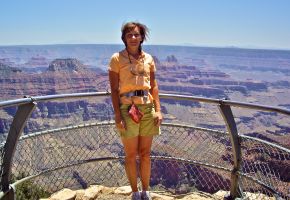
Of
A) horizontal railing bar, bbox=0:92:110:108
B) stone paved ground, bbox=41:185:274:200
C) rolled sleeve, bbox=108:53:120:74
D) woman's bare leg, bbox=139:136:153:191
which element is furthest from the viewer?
stone paved ground, bbox=41:185:274:200

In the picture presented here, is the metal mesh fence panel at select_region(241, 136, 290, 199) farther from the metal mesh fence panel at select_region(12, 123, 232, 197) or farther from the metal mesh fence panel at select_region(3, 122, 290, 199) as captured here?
the metal mesh fence panel at select_region(12, 123, 232, 197)

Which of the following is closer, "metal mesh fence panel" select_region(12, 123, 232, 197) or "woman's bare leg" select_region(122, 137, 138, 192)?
"woman's bare leg" select_region(122, 137, 138, 192)

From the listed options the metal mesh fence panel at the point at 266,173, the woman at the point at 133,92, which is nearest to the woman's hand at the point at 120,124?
the woman at the point at 133,92

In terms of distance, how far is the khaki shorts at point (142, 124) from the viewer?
12.6ft

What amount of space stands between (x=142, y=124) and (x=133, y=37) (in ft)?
2.88

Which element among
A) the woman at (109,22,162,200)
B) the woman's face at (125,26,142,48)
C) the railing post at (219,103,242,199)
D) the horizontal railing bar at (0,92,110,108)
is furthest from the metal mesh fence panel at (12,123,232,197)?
the woman's face at (125,26,142,48)

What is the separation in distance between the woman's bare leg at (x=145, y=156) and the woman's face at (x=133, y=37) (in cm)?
95

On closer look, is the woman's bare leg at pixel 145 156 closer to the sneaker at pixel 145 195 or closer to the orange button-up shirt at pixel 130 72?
the sneaker at pixel 145 195

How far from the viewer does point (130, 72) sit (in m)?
3.75

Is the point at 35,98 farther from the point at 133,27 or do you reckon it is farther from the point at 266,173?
the point at 266,173

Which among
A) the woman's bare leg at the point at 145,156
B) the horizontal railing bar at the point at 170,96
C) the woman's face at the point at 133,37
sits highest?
the woman's face at the point at 133,37

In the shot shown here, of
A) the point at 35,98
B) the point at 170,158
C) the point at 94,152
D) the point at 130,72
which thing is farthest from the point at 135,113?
the point at 94,152

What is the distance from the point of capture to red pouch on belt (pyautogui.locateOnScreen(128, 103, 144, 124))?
375cm

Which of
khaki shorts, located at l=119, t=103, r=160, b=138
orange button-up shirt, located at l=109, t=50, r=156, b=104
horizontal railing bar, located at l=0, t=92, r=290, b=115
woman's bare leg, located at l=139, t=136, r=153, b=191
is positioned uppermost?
orange button-up shirt, located at l=109, t=50, r=156, b=104
